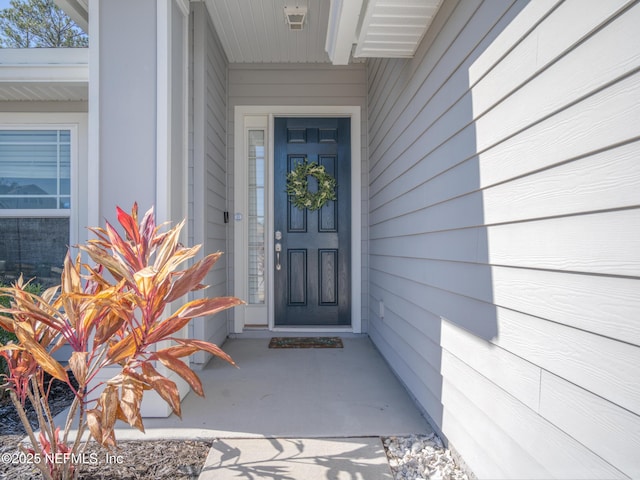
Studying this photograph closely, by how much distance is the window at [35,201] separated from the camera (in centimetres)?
336

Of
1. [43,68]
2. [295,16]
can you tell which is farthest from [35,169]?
[295,16]

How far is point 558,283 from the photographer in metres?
1.11

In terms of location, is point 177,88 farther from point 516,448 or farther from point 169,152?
point 516,448

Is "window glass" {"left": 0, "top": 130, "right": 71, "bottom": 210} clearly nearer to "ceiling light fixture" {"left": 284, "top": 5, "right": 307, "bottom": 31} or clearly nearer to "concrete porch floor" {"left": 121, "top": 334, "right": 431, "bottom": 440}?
"concrete porch floor" {"left": 121, "top": 334, "right": 431, "bottom": 440}

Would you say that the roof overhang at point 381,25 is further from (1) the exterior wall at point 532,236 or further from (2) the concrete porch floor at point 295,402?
(2) the concrete porch floor at point 295,402

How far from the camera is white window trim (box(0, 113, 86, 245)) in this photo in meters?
3.38

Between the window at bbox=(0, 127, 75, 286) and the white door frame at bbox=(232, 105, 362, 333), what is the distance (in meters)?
1.48

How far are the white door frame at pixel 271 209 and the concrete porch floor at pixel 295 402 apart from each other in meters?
0.71

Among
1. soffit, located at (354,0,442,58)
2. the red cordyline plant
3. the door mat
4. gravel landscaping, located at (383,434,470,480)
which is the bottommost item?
gravel landscaping, located at (383,434,470,480)

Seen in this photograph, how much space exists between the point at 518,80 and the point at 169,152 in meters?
1.84

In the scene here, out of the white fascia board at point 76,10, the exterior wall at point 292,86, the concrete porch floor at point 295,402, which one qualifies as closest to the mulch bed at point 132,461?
the concrete porch floor at point 295,402

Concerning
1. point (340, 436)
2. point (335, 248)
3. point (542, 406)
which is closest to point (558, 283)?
point (542, 406)

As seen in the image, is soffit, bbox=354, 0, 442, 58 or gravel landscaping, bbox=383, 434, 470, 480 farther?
soffit, bbox=354, 0, 442, 58

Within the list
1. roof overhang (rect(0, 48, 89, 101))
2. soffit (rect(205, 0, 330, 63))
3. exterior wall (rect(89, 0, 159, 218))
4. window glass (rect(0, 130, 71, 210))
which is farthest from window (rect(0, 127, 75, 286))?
soffit (rect(205, 0, 330, 63))
